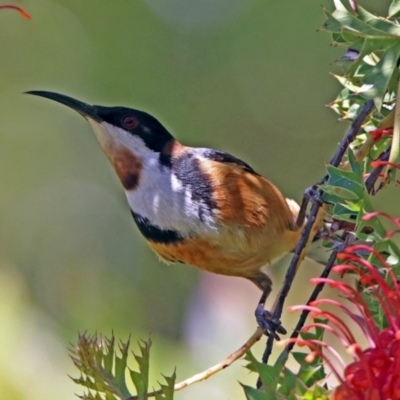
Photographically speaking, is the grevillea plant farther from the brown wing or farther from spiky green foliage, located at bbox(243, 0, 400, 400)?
the brown wing

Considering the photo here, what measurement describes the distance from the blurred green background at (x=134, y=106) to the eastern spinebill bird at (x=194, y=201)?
4.18ft

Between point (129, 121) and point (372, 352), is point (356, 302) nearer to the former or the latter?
point (372, 352)

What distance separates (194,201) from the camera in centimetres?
211

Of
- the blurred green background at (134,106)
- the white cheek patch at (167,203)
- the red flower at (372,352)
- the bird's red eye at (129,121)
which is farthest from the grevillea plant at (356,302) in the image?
the blurred green background at (134,106)

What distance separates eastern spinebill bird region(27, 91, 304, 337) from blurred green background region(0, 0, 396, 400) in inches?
50.1

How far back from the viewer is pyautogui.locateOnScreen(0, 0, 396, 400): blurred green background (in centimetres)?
449

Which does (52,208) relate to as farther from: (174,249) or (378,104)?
(378,104)

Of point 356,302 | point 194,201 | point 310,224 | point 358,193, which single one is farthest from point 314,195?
point 194,201

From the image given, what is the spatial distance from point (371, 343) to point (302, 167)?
345cm

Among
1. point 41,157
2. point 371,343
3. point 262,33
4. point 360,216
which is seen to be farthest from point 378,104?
point 41,157

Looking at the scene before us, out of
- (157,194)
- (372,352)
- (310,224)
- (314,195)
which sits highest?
(157,194)

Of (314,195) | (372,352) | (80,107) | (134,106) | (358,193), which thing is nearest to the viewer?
(372,352)

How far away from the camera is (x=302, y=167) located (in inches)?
177

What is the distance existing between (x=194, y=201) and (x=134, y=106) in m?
2.64
